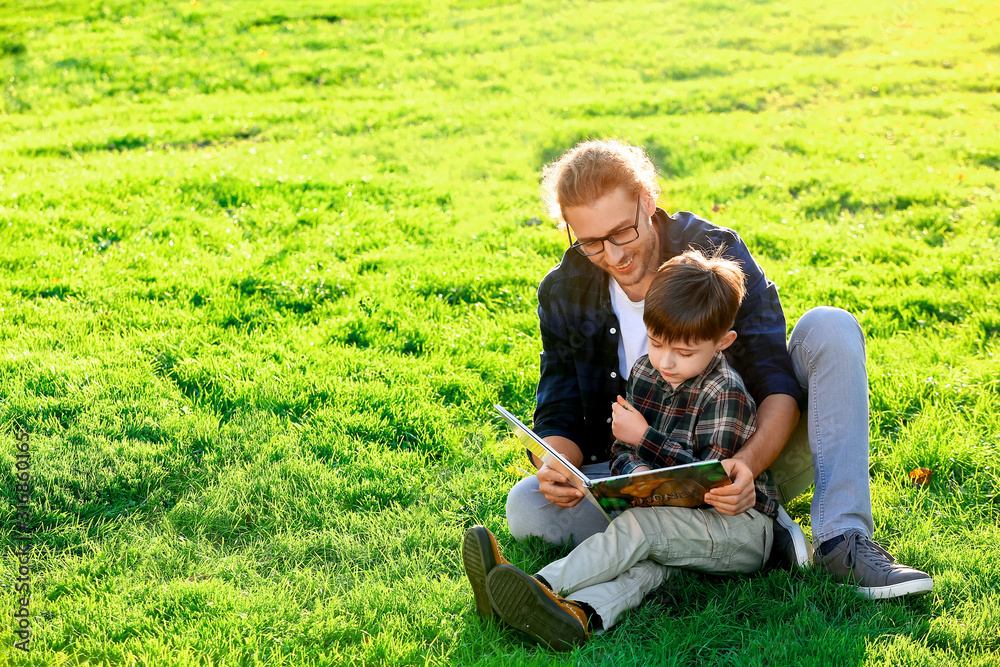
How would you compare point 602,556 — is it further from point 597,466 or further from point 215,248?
point 215,248

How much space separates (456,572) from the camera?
360 cm

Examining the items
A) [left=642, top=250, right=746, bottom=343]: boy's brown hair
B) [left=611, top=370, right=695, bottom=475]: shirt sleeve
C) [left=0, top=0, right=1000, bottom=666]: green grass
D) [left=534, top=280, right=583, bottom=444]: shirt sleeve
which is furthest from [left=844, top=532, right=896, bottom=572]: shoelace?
[left=534, top=280, right=583, bottom=444]: shirt sleeve

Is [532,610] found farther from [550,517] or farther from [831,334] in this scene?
[831,334]

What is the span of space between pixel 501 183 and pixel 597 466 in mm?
5741

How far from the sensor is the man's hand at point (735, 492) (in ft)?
9.92

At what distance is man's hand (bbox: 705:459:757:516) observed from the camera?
9.92ft

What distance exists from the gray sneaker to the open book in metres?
0.59

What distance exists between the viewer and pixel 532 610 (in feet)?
9.87

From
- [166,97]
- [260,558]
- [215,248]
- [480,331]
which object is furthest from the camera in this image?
[166,97]

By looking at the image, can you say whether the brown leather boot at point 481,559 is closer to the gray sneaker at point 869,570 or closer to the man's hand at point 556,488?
the man's hand at point 556,488

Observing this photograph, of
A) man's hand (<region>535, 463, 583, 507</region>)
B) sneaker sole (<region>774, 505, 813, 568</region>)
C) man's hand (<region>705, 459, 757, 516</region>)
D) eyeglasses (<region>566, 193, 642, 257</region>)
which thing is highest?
eyeglasses (<region>566, 193, 642, 257</region>)

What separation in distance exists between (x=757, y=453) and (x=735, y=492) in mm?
247

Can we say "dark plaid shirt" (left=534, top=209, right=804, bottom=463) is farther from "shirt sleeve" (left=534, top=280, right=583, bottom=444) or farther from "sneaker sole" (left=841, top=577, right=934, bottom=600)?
"sneaker sole" (left=841, top=577, right=934, bottom=600)

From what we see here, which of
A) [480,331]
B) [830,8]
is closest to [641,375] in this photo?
[480,331]
